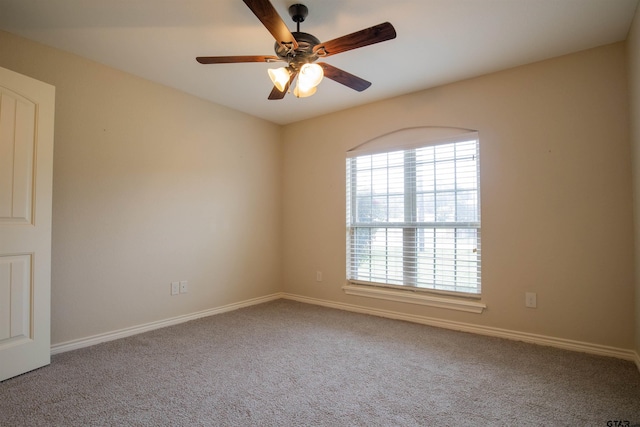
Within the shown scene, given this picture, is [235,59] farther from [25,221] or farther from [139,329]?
[139,329]

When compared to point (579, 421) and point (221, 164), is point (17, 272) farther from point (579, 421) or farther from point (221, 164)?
point (579, 421)

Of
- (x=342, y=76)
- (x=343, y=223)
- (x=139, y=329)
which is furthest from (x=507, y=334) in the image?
(x=139, y=329)

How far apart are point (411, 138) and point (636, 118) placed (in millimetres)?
1682

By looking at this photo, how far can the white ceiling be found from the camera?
2086mm

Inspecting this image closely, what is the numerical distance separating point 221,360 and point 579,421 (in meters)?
2.13

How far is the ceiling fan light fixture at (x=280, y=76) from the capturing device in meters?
2.10

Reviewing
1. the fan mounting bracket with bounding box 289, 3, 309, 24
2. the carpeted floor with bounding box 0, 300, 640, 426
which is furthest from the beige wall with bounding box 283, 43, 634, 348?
the fan mounting bracket with bounding box 289, 3, 309, 24

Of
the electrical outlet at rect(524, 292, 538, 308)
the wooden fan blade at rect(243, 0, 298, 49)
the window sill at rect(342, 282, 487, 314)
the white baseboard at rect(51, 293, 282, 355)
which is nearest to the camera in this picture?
the wooden fan blade at rect(243, 0, 298, 49)

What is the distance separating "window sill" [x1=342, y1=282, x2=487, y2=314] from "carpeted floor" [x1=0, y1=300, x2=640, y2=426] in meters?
0.27

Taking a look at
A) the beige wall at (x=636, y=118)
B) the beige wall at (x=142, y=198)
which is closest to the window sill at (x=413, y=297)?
the beige wall at (x=636, y=118)

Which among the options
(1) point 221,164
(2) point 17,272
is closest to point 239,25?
(1) point 221,164

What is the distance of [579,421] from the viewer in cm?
166

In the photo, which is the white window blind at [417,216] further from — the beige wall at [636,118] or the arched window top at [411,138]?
the beige wall at [636,118]

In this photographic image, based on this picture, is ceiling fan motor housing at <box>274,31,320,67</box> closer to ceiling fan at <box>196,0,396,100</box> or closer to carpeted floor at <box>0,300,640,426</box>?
ceiling fan at <box>196,0,396,100</box>
